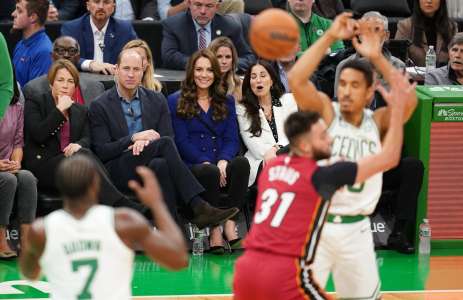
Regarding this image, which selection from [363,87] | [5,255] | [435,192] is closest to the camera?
[363,87]

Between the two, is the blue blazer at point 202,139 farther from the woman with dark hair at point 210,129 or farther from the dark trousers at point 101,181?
the dark trousers at point 101,181

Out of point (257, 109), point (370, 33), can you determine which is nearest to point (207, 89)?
point (257, 109)

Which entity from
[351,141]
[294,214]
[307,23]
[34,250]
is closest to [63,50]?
[307,23]

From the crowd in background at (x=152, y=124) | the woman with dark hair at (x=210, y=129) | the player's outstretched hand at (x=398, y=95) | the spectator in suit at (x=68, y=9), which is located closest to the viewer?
the player's outstretched hand at (x=398, y=95)

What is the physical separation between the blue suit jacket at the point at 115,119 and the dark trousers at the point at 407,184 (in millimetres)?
2079

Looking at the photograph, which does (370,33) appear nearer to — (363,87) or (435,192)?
(363,87)

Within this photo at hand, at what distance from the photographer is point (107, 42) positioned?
11773 millimetres

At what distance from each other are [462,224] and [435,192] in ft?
1.40

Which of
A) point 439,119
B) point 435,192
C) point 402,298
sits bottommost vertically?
point 402,298

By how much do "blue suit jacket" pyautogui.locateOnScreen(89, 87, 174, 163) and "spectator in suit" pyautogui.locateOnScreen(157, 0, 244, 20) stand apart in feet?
8.77

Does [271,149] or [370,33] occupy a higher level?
[370,33]

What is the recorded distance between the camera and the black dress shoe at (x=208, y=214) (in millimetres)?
10273

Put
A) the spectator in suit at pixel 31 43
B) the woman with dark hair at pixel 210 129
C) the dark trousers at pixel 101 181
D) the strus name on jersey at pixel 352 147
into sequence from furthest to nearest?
1. the spectator in suit at pixel 31 43
2. the woman with dark hair at pixel 210 129
3. the dark trousers at pixel 101 181
4. the strus name on jersey at pixel 352 147

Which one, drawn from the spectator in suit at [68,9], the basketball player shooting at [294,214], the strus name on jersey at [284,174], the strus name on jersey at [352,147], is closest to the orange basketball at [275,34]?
the strus name on jersey at [352,147]
